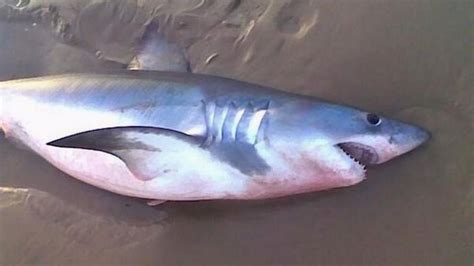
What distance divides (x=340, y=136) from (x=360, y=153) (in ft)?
0.21

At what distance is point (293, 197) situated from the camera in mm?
1521

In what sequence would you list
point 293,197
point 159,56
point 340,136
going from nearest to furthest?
point 340,136
point 293,197
point 159,56

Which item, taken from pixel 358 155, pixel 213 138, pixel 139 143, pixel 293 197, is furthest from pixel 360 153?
pixel 139 143

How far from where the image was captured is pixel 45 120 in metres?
1.52

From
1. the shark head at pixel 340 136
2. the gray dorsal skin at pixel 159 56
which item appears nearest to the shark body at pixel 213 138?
the shark head at pixel 340 136

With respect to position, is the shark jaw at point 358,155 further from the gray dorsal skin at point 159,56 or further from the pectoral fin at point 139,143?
the gray dorsal skin at point 159,56

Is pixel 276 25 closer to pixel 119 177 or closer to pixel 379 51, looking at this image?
pixel 379 51

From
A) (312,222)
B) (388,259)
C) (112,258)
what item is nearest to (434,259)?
(388,259)

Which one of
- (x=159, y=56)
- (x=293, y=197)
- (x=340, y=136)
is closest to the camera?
(x=340, y=136)

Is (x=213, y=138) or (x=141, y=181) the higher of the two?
(x=213, y=138)

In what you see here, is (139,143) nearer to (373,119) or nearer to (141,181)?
(141,181)

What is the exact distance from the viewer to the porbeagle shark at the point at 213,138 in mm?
1417

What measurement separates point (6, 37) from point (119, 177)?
468mm

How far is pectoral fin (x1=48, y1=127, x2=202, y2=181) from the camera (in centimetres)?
142
